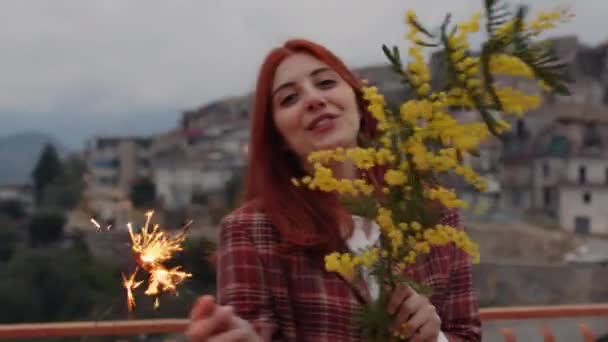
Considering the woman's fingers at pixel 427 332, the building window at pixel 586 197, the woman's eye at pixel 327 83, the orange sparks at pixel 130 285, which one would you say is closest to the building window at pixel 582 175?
the building window at pixel 586 197

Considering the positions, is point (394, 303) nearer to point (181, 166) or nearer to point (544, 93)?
point (544, 93)

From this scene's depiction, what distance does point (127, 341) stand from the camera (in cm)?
234

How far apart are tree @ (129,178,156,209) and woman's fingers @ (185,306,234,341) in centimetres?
3284

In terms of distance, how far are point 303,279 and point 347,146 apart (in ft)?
0.65

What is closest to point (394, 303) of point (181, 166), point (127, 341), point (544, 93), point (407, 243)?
point (407, 243)

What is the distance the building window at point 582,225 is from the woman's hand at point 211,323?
3313 centimetres

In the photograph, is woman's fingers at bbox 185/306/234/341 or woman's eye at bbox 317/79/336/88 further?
woman's eye at bbox 317/79/336/88

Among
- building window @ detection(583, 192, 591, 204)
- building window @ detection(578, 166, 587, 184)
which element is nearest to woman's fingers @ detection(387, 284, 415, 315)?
building window @ detection(578, 166, 587, 184)

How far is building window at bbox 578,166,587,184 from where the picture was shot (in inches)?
1232

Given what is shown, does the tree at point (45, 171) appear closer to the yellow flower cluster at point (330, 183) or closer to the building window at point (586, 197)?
the building window at point (586, 197)

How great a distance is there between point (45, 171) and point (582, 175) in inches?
999

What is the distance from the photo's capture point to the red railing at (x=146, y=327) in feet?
7.39

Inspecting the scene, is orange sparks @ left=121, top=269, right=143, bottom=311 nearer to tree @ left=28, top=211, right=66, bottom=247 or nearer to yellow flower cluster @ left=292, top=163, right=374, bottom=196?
yellow flower cluster @ left=292, top=163, right=374, bottom=196

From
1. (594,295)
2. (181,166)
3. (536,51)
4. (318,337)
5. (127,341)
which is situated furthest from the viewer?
(181,166)
